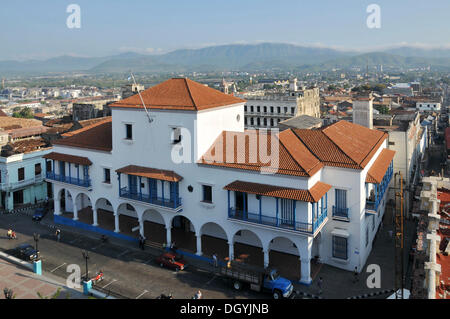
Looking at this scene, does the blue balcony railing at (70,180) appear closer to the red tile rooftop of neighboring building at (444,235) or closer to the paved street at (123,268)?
the paved street at (123,268)

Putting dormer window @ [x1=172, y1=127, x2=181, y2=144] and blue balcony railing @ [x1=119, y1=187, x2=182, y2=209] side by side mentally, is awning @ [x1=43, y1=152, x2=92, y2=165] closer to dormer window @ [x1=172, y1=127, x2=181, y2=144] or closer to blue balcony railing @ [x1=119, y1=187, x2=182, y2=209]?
blue balcony railing @ [x1=119, y1=187, x2=182, y2=209]

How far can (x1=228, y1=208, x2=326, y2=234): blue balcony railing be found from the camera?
2812cm

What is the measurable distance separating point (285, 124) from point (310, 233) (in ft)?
99.0

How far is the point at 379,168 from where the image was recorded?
110ft

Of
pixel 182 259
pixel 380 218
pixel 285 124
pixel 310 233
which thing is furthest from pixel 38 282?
pixel 285 124

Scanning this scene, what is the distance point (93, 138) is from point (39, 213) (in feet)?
33.8

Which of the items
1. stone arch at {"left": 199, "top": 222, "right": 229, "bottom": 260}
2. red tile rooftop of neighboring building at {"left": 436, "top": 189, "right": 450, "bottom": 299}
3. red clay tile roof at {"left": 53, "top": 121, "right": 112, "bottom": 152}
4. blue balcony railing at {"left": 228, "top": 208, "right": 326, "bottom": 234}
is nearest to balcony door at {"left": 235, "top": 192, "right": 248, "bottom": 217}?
blue balcony railing at {"left": 228, "top": 208, "right": 326, "bottom": 234}

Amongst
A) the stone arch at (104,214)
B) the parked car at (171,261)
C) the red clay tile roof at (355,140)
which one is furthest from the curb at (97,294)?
the red clay tile roof at (355,140)

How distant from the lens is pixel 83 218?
133ft

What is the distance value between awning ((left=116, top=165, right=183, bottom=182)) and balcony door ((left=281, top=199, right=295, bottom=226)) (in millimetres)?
8571

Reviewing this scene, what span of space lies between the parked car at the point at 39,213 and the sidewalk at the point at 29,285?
10.4 metres

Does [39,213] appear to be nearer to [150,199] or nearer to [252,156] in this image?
[150,199]

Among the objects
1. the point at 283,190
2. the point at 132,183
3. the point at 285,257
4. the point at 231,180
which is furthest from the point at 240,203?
the point at 132,183

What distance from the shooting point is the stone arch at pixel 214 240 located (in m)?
33.4
